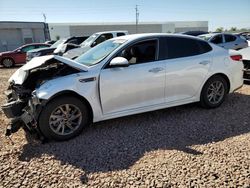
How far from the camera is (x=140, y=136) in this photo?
3957mm

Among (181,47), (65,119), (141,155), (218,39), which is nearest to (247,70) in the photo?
(181,47)

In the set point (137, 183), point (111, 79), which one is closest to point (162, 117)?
point (111, 79)

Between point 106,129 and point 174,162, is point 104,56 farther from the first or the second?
point 174,162

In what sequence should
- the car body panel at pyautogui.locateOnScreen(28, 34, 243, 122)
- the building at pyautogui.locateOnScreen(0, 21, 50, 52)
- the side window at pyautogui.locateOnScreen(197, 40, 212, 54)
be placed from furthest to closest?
the building at pyautogui.locateOnScreen(0, 21, 50, 52)
the side window at pyautogui.locateOnScreen(197, 40, 212, 54)
the car body panel at pyautogui.locateOnScreen(28, 34, 243, 122)

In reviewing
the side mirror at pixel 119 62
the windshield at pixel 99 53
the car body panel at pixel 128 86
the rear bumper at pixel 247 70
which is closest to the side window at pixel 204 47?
the car body panel at pixel 128 86

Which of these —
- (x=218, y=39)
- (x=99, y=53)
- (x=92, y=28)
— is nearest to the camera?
(x=99, y=53)

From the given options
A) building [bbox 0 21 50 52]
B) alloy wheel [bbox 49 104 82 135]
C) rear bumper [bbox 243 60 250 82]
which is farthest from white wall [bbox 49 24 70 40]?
alloy wheel [bbox 49 104 82 135]

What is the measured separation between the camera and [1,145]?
→ 12.6 feet

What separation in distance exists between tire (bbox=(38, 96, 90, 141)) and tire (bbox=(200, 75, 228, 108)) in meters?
2.42

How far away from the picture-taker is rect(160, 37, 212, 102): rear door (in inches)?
178

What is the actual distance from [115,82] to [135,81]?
1.18ft

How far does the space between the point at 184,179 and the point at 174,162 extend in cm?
38

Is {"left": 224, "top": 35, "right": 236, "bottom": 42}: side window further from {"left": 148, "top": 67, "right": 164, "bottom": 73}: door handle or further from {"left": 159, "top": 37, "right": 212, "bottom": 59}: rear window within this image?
{"left": 148, "top": 67, "right": 164, "bottom": 73}: door handle

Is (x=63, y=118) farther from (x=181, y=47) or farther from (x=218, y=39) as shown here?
(x=218, y=39)
